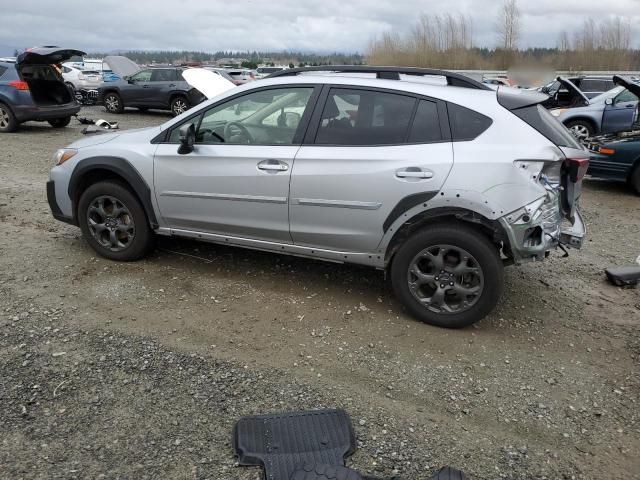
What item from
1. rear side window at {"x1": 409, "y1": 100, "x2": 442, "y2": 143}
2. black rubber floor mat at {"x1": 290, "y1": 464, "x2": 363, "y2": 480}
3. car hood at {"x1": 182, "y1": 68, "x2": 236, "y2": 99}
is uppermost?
car hood at {"x1": 182, "y1": 68, "x2": 236, "y2": 99}

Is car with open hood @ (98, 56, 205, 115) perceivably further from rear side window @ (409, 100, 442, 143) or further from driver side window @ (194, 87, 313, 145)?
rear side window @ (409, 100, 442, 143)

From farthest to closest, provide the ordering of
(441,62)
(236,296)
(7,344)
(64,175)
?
1. (441,62)
2. (64,175)
3. (236,296)
4. (7,344)

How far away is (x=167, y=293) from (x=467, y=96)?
9.15 ft

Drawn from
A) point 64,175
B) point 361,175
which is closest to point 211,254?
point 64,175

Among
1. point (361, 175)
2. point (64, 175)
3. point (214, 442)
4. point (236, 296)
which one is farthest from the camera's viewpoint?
point (64, 175)

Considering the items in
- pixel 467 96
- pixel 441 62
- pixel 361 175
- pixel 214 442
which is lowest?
pixel 214 442

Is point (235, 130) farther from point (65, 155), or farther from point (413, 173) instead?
point (65, 155)

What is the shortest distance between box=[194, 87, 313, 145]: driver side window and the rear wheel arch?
1.11 m

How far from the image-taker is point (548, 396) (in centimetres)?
330

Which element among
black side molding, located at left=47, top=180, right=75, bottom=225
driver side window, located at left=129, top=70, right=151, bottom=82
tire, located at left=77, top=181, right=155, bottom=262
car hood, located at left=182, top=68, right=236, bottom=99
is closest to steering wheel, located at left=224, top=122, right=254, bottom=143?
tire, located at left=77, top=181, right=155, bottom=262

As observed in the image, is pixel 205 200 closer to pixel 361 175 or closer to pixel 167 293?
pixel 167 293

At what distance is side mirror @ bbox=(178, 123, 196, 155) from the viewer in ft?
14.4

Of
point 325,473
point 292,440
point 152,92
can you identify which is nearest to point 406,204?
point 292,440

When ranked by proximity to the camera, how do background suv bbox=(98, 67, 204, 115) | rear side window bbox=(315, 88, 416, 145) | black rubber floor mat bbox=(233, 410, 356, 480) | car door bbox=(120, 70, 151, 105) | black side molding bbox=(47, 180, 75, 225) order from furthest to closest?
car door bbox=(120, 70, 151, 105) → background suv bbox=(98, 67, 204, 115) → black side molding bbox=(47, 180, 75, 225) → rear side window bbox=(315, 88, 416, 145) → black rubber floor mat bbox=(233, 410, 356, 480)
